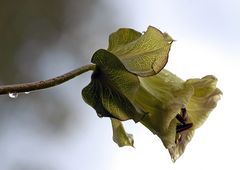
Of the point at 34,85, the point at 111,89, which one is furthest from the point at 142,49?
the point at 34,85

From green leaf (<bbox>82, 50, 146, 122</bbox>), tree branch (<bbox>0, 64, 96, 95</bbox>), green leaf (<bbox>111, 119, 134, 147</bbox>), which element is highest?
tree branch (<bbox>0, 64, 96, 95</bbox>)

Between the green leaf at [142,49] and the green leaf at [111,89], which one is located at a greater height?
the green leaf at [142,49]

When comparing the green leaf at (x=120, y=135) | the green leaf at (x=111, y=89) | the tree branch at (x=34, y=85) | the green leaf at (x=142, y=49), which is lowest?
the green leaf at (x=120, y=135)

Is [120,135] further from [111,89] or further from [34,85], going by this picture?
[34,85]

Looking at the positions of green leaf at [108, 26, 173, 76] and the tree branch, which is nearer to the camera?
the tree branch

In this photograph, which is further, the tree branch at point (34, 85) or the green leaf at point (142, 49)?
the green leaf at point (142, 49)

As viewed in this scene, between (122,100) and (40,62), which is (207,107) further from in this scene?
(40,62)

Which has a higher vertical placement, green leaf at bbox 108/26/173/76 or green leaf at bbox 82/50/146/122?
green leaf at bbox 108/26/173/76
